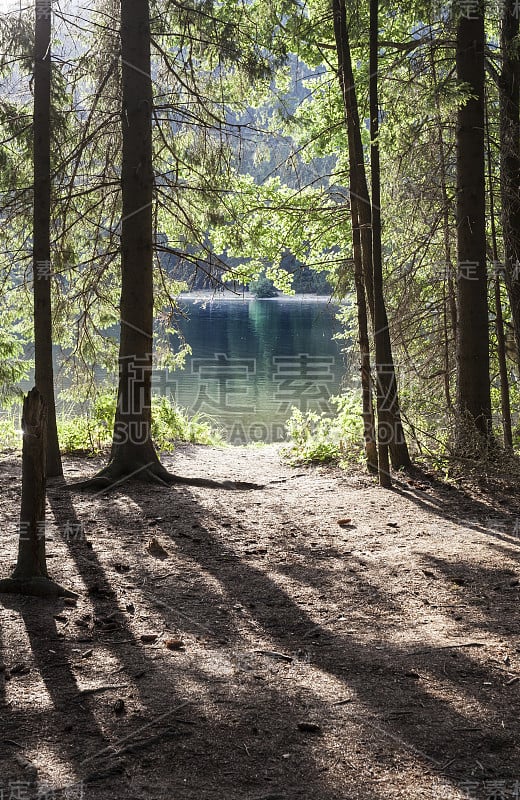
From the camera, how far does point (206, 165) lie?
9.55 meters

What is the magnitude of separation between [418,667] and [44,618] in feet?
7.59

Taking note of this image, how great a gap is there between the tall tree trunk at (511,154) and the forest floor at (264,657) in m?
3.78

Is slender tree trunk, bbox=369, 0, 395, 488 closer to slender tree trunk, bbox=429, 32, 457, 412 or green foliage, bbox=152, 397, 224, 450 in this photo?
slender tree trunk, bbox=429, 32, 457, 412

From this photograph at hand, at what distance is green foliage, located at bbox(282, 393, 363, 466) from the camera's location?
35.4ft

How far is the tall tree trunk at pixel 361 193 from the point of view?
329 inches

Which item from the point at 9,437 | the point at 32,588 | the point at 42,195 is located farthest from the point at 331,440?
the point at 32,588

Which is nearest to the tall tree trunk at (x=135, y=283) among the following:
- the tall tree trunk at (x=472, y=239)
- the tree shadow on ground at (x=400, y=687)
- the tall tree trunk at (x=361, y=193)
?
the tall tree trunk at (x=361, y=193)

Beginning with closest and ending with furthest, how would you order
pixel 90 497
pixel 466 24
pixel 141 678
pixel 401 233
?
pixel 141 678
pixel 90 497
pixel 466 24
pixel 401 233

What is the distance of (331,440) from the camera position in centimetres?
1135

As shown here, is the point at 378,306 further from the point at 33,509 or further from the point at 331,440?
the point at 33,509

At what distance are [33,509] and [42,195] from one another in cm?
511

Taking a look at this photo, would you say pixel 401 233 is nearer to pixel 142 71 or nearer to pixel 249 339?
pixel 142 71

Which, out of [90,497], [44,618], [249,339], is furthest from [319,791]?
[249,339]

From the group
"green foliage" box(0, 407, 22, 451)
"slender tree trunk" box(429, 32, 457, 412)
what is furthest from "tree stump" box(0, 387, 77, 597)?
"green foliage" box(0, 407, 22, 451)
